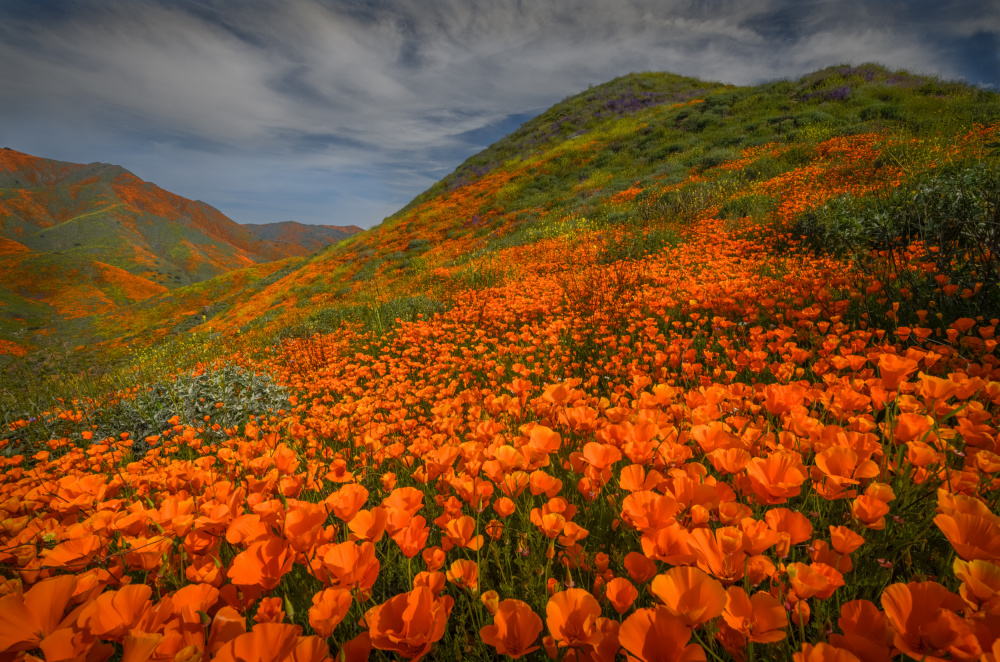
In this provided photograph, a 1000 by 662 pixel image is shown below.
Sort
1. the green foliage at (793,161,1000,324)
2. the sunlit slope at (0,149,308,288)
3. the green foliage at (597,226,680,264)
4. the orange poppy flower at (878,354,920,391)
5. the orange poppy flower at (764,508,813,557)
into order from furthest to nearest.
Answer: the sunlit slope at (0,149,308,288) → the green foliage at (597,226,680,264) → the green foliage at (793,161,1000,324) → the orange poppy flower at (878,354,920,391) → the orange poppy flower at (764,508,813,557)

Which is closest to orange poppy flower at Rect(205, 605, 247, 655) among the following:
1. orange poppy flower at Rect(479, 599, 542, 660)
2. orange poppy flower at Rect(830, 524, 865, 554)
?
orange poppy flower at Rect(479, 599, 542, 660)

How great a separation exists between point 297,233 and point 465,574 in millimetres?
193935

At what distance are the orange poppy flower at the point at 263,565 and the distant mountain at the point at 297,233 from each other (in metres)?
167

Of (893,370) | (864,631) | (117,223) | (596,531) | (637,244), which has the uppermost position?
(117,223)

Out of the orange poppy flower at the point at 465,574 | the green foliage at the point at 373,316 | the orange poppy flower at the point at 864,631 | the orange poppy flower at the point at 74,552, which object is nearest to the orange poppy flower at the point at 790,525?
the orange poppy flower at the point at 864,631

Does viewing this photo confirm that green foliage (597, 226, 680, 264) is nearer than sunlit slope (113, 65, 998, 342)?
Yes

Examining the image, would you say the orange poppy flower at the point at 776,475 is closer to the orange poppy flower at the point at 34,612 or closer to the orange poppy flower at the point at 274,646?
the orange poppy flower at the point at 274,646

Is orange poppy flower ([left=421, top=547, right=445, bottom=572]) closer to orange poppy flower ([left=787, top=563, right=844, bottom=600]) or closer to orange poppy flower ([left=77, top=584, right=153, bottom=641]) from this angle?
orange poppy flower ([left=77, top=584, right=153, bottom=641])

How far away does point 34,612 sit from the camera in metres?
0.77

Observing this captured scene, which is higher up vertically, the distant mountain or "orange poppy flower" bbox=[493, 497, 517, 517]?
the distant mountain

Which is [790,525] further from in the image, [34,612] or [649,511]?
[34,612]

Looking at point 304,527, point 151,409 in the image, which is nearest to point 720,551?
point 304,527

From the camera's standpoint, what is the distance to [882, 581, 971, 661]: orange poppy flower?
599mm

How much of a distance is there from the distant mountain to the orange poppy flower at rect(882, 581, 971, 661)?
549ft
